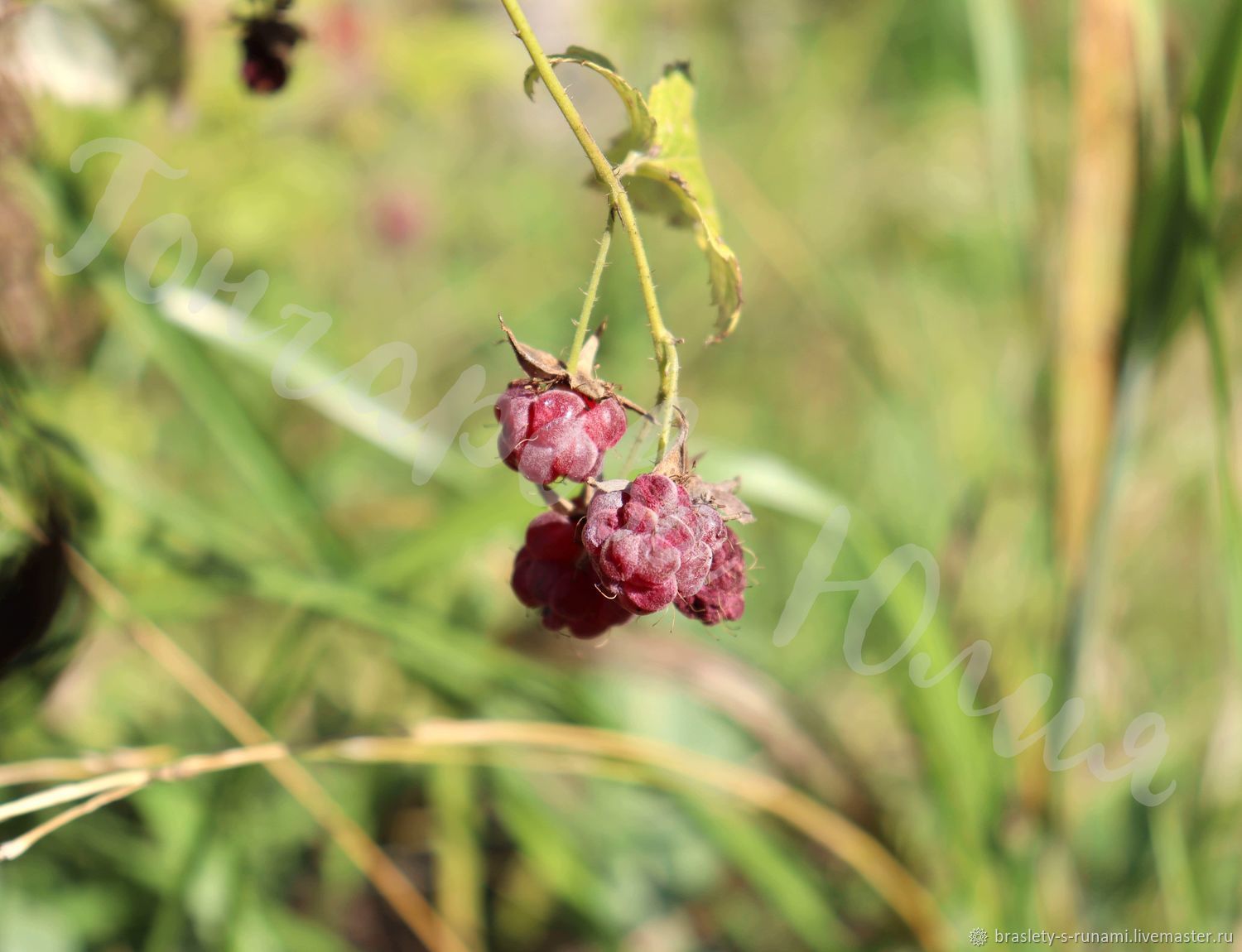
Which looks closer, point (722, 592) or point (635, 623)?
point (722, 592)

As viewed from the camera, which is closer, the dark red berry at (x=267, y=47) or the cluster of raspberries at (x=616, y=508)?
the cluster of raspberries at (x=616, y=508)

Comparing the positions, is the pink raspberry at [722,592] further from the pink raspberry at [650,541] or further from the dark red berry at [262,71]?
the dark red berry at [262,71]

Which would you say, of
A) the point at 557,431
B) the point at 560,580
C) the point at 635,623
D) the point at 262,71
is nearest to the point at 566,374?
the point at 557,431

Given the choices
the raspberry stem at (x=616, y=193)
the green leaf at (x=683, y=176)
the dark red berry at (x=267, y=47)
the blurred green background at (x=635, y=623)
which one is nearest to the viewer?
the raspberry stem at (x=616, y=193)

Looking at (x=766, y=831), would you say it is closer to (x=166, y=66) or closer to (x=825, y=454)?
(x=825, y=454)

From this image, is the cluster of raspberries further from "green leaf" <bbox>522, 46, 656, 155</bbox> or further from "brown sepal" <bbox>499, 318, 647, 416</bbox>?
"green leaf" <bbox>522, 46, 656, 155</bbox>

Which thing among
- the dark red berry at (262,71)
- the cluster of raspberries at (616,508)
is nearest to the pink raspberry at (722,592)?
the cluster of raspberries at (616,508)

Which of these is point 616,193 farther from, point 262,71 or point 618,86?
point 262,71

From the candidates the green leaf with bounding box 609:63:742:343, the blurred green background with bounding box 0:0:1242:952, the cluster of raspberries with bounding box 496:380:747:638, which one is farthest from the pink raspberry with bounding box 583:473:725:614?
the blurred green background with bounding box 0:0:1242:952
